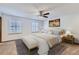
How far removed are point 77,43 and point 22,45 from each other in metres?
1.08

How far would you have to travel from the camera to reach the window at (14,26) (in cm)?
161

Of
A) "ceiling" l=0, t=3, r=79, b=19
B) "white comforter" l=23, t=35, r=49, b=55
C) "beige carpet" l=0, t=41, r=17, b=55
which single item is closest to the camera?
"ceiling" l=0, t=3, r=79, b=19

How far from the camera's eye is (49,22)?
170 centimetres

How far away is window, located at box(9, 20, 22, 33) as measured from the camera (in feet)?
5.28

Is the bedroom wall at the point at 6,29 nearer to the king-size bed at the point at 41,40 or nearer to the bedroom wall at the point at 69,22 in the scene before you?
the king-size bed at the point at 41,40

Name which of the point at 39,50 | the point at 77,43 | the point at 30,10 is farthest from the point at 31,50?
the point at 77,43

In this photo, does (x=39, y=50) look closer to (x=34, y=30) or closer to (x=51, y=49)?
(x=51, y=49)

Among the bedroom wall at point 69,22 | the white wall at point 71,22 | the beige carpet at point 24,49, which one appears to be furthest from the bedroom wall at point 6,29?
the white wall at point 71,22

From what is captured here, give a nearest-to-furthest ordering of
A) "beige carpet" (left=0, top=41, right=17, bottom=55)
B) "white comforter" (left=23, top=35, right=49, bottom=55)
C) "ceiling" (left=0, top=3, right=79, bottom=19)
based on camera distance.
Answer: "ceiling" (left=0, top=3, right=79, bottom=19), "beige carpet" (left=0, top=41, right=17, bottom=55), "white comforter" (left=23, top=35, right=49, bottom=55)

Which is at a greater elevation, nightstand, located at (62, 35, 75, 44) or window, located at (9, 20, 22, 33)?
window, located at (9, 20, 22, 33)

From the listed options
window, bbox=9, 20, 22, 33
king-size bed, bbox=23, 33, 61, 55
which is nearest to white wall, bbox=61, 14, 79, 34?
king-size bed, bbox=23, 33, 61, 55

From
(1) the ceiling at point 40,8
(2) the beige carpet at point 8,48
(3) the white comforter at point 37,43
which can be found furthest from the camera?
(3) the white comforter at point 37,43

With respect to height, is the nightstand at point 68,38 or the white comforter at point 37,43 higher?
the nightstand at point 68,38

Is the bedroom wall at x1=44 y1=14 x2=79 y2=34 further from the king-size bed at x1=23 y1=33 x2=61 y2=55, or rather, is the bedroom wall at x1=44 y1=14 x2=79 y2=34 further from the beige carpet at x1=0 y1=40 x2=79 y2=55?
the beige carpet at x1=0 y1=40 x2=79 y2=55
